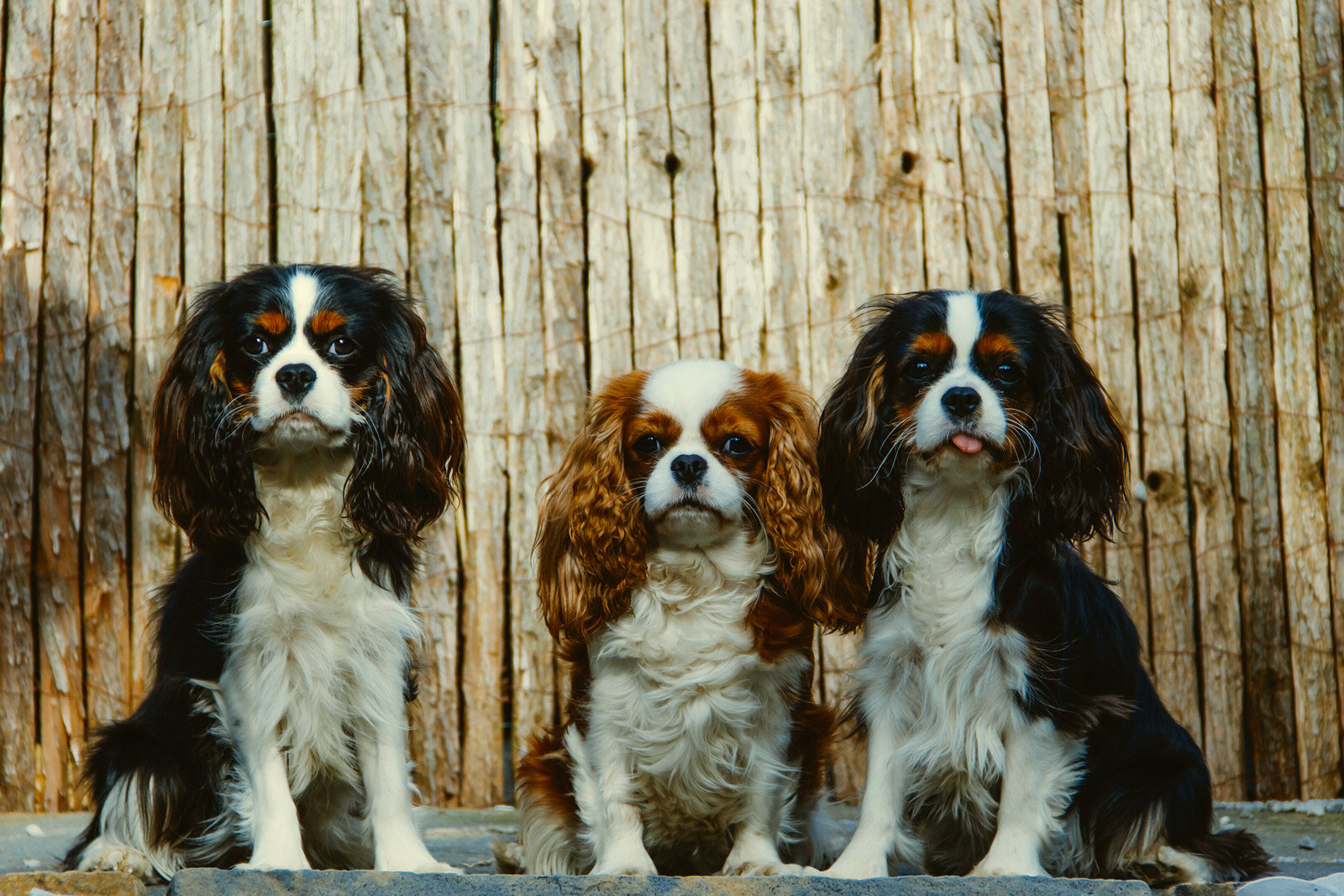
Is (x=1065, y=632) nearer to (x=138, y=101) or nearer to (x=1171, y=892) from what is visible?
(x=1171, y=892)

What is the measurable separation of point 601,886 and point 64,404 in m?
3.03

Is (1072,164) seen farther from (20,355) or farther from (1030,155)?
(20,355)

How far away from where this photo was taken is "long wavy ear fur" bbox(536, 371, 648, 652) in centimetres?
363

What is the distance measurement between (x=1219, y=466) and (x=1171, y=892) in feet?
7.36

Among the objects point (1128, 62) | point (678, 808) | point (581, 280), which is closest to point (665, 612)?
point (678, 808)

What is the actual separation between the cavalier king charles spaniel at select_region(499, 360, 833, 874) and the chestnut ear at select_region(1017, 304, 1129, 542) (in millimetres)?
621

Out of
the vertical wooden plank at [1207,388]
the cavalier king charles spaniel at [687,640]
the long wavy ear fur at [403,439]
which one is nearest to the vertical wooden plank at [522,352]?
the cavalier king charles spaniel at [687,640]

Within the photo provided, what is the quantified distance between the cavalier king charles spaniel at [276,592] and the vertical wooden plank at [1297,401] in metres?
3.33

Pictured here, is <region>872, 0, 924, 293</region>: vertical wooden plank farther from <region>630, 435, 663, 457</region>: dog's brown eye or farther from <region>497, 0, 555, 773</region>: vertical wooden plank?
<region>630, 435, 663, 457</region>: dog's brown eye

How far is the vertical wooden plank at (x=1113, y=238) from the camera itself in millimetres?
4930

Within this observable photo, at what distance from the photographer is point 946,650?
11.0ft

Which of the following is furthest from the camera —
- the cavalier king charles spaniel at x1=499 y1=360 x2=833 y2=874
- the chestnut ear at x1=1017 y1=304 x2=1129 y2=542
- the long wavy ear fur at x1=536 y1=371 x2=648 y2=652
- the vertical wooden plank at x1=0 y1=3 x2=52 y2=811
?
the vertical wooden plank at x1=0 y1=3 x2=52 y2=811

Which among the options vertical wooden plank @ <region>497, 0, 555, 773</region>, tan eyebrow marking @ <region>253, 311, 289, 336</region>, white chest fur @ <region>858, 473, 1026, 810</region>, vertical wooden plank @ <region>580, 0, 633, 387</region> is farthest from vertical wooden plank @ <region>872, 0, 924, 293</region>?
tan eyebrow marking @ <region>253, 311, 289, 336</region>

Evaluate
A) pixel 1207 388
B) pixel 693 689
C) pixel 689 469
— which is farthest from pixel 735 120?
pixel 693 689
